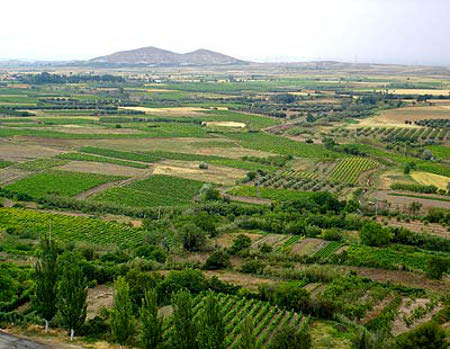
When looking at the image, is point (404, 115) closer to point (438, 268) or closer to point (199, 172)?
point (199, 172)

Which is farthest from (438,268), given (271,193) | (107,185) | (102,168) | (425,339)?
(102,168)

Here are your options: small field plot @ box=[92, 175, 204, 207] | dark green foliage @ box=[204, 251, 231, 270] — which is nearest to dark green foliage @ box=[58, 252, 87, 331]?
dark green foliage @ box=[204, 251, 231, 270]

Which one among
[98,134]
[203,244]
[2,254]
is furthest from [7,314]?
[98,134]

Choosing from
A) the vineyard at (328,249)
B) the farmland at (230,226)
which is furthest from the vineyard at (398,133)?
the vineyard at (328,249)

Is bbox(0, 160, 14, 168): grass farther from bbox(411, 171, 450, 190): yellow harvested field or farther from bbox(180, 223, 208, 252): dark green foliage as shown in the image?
bbox(411, 171, 450, 190): yellow harvested field

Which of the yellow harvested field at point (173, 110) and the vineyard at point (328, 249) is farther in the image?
the yellow harvested field at point (173, 110)

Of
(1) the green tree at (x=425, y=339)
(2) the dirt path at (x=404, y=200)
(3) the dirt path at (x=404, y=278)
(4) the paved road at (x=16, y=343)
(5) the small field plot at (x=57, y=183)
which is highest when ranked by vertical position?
(1) the green tree at (x=425, y=339)

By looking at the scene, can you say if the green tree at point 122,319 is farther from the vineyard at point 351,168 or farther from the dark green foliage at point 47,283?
the vineyard at point 351,168
